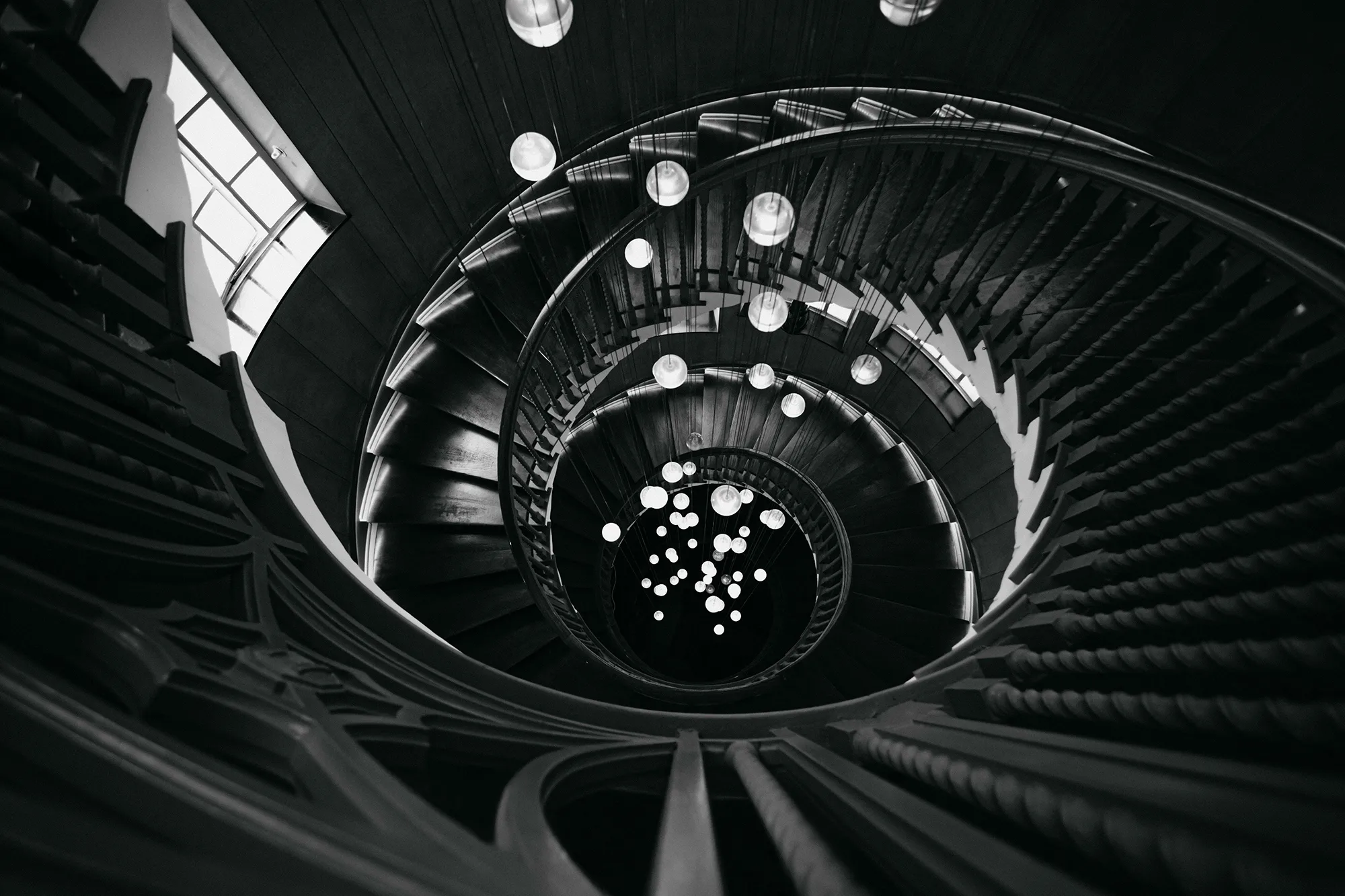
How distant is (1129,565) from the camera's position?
231 centimetres

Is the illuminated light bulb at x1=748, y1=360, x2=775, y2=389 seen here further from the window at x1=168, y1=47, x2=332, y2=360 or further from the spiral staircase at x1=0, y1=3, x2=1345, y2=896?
the window at x1=168, y1=47, x2=332, y2=360

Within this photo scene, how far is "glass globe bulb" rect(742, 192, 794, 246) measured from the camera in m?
2.84

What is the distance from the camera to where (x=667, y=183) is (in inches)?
120

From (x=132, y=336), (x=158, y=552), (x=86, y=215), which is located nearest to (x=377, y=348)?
(x=132, y=336)

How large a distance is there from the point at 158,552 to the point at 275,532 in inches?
31.3

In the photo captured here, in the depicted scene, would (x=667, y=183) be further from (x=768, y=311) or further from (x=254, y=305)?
(x=254, y=305)

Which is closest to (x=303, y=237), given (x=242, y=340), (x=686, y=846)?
(x=242, y=340)

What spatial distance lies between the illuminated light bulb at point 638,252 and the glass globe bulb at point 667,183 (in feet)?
3.28

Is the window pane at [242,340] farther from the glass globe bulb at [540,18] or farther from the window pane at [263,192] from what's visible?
the glass globe bulb at [540,18]

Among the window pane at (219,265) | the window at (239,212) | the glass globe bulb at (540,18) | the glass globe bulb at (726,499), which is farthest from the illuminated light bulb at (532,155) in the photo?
the glass globe bulb at (726,499)

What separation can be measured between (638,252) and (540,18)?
1.65 meters

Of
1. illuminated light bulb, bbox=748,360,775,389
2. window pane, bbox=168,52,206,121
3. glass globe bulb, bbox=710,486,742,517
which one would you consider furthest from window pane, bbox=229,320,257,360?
glass globe bulb, bbox=710,486,742,517

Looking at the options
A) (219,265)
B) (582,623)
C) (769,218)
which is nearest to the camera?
(769,218)

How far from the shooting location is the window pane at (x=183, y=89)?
11.8 ft
